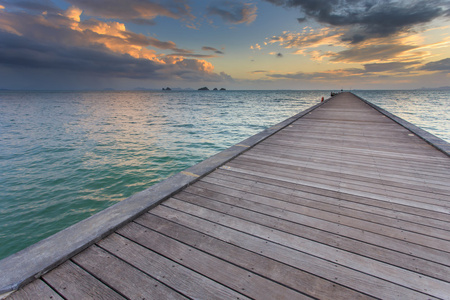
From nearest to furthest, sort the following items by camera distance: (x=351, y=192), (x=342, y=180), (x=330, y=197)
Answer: (x=330, y=197)
(x=351, y=192)
(x=342, y=180)

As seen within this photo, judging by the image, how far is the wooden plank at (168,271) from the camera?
1.53 metres

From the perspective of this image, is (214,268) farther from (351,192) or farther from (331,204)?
(351,192)

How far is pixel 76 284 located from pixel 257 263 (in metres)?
1.42

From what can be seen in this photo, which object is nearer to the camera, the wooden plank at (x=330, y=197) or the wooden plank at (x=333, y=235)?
the wooden plank at (x=333, y=235)

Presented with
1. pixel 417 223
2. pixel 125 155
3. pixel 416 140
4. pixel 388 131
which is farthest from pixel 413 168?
pixel 125 155

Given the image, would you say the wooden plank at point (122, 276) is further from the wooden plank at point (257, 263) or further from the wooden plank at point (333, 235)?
the wooden plank at point (333, 235)

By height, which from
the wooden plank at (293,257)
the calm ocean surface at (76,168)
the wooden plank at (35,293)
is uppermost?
the wooden plank at (35,293)

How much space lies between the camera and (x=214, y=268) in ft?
5.68

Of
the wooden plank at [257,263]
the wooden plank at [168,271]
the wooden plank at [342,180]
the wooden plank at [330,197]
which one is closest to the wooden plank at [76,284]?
the wooden plank at [168,271]

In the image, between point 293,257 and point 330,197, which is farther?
point 330,197

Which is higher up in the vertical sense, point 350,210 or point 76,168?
point 350,210

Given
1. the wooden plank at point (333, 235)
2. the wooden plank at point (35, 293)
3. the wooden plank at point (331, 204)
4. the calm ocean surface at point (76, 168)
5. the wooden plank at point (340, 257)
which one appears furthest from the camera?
the calm ocean surface at point (76, 168)

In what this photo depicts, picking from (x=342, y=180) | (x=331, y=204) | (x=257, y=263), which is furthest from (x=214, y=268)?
(x=342, y=180)

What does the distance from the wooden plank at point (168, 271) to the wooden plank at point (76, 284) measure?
0.25 m
